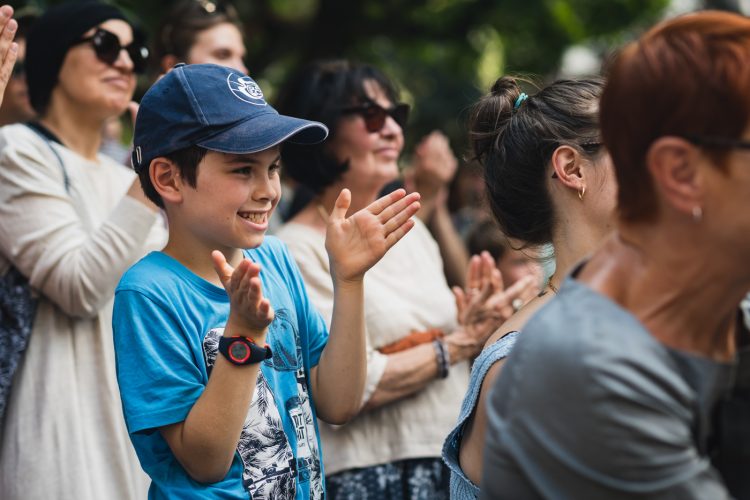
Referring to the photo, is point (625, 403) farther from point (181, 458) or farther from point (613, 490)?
point (181, 458)

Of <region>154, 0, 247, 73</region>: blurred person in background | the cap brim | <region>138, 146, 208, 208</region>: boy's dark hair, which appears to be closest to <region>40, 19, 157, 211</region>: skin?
<region>154, 0, 247, 73</region>: blurred person in background

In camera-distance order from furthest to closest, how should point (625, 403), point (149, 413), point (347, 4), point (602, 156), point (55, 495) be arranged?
point (347, 4)
point (55, 495)
point (602, 156)
point (149, 413)
point (625, 403)

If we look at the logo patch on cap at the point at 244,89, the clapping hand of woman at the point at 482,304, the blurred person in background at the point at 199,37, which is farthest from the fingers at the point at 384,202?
the blurred person in background at the point at 199,37

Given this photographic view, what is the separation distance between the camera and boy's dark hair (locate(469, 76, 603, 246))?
254 centimetres

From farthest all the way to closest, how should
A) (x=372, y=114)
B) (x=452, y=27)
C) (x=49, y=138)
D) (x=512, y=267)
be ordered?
(x=452, y=27) < (x=512, y=267) < (x=372, y=114) < (x=49, y=138)

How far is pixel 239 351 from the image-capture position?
2.11 metres

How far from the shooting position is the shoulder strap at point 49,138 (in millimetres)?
3229

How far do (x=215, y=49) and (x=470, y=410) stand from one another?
2.54 metres

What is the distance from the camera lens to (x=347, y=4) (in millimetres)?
9297

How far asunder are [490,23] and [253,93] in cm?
751

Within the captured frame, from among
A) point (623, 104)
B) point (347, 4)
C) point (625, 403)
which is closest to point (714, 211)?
point (623, 104)

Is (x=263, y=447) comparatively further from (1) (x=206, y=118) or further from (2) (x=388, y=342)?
(2) (x=388, y=342)

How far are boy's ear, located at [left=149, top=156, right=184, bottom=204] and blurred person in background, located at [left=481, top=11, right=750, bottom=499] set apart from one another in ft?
3.67

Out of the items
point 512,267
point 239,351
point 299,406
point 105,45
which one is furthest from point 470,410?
point 512,267
